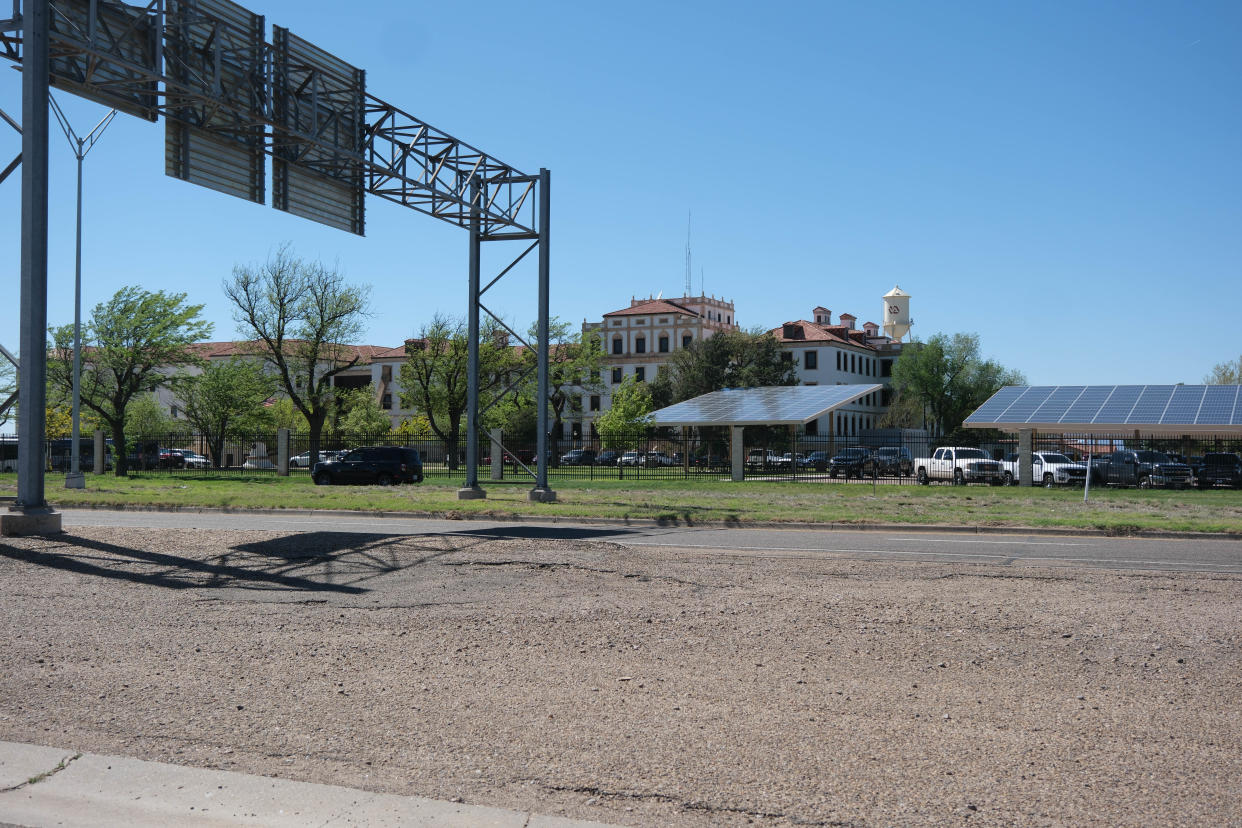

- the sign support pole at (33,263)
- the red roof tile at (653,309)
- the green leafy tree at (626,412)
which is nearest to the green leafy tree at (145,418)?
the green leafy tree at (626,412)

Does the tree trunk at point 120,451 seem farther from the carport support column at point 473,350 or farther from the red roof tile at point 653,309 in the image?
the red roof tile at point 653,309

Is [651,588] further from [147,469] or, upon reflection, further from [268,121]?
[147,469]

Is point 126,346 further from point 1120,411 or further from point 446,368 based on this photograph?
point 1120,411

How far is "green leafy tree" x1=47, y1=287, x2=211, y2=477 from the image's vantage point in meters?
47.2

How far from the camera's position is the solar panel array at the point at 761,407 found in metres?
48.2

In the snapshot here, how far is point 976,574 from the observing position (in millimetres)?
10445

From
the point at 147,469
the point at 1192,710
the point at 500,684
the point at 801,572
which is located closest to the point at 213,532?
the point at 801,572

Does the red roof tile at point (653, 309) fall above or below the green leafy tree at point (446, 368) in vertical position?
above

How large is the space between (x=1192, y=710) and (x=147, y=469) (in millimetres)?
55487

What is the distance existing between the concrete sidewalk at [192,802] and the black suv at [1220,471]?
37.6 m

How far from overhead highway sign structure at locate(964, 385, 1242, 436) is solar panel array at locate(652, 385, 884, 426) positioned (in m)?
7.91

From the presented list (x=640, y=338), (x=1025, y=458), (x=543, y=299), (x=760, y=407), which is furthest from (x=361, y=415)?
(x=543, y=299)

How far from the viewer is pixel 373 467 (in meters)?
38.0

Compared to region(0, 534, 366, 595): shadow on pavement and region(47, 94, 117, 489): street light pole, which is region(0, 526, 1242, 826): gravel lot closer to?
region(0, 534, 366, 595): shadow on pavement
